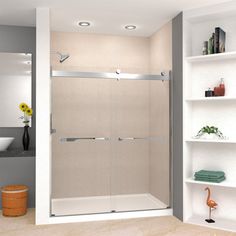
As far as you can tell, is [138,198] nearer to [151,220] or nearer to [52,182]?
[151,220]

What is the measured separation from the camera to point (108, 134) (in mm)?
3912

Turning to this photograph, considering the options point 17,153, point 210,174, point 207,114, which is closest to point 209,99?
point 207,114

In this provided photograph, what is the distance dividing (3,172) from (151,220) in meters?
1.94

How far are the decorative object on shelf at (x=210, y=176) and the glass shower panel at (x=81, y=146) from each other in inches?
40.3

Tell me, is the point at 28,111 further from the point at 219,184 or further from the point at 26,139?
the point at 219,184

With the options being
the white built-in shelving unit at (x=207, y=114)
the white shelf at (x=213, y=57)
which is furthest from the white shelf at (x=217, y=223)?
the white shelf at (x=213, y=57)

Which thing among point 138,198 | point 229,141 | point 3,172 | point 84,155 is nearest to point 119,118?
point 84,155

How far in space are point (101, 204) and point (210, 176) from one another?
1.29m

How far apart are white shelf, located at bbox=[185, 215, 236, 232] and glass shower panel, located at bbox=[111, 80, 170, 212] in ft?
1.32

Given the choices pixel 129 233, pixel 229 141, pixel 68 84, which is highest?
pixel 68 84

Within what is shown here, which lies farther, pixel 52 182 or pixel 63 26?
pixel 63 26

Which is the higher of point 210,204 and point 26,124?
point 26,124

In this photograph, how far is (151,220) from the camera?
12.5 feet

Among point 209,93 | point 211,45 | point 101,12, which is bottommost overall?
point 209,93
